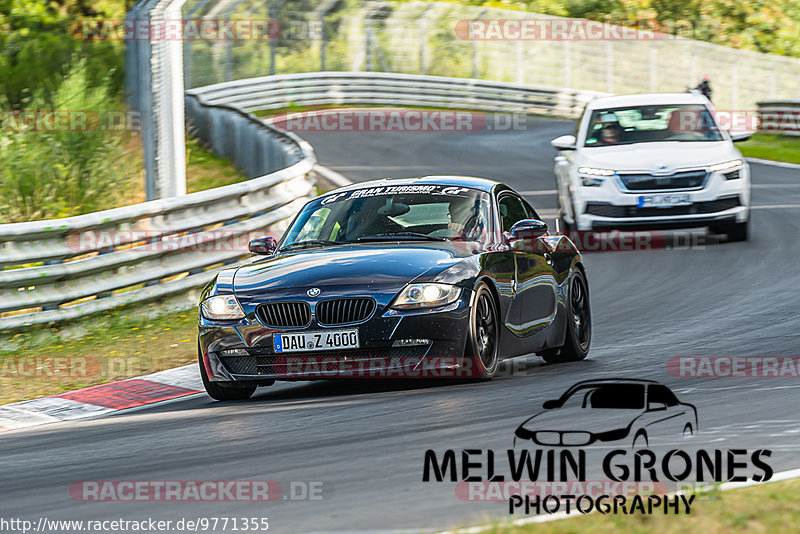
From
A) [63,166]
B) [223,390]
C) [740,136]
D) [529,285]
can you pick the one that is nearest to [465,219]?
[529,285]

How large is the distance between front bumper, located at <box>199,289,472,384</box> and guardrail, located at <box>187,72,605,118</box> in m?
27.3

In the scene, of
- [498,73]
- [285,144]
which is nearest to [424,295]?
[285,144]

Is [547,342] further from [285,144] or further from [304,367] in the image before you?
[285,144]

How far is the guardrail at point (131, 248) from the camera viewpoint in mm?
11383

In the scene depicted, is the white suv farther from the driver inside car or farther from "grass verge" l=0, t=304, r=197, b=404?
the driver inside car

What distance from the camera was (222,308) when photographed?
27.1 feet

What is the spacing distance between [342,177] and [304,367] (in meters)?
14.5

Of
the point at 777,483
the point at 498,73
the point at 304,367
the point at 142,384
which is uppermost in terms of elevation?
the point at 777,483

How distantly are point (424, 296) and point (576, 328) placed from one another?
237 cm

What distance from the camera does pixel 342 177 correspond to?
73.3 feet

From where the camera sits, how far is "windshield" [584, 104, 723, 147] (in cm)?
1580

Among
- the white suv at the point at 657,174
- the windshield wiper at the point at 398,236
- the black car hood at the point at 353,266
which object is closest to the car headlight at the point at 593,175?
the white suv at the point at 657,174

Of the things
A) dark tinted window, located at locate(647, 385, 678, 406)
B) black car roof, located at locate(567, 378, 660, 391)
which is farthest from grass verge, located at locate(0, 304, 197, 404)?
dark tinted window, located at locate(647, 385, 678, 406)

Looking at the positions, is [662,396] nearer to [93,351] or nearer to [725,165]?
[93,351]
